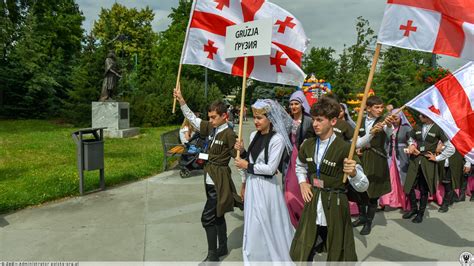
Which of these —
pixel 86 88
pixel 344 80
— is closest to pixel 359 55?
pixel 344 80

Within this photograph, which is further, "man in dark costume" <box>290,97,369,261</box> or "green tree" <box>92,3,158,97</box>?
"green tree" <box>92,3,158,97</box>

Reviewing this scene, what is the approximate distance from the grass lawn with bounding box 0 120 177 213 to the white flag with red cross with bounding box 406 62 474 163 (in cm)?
609

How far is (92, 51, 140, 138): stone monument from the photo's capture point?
16.5m

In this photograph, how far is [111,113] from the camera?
16.5 meters

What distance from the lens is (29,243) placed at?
4.79m

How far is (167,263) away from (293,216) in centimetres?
153

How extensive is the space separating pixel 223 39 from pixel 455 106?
9.74ft

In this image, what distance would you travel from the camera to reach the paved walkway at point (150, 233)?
14.8ft

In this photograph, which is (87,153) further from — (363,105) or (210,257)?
(363,105)

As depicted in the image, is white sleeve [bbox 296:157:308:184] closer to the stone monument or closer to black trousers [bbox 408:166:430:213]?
black trousers [bbox 408:166:430:213]

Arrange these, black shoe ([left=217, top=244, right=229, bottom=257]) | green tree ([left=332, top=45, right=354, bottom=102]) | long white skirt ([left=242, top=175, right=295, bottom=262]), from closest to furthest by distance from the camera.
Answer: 1. long white skirt ([left=242, top=175, right=295, bottom=262])
2. black shoe ([left=217, top=244, right=229, bottom=257])
3. green tree ([left=332, top=45, right=354, bottom=102])

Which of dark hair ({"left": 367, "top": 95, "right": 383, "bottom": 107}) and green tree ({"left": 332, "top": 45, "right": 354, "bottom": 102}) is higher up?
green tree ({"left": 332, "top": 45, "right": 354, "bottom": 102})

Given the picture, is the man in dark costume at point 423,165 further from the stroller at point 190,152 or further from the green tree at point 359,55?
the green tree at point 359,55

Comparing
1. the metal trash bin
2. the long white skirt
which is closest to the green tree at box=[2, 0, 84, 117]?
the metal trash bin
